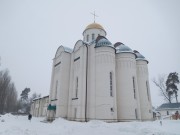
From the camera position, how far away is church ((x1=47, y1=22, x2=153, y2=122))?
19.2 m

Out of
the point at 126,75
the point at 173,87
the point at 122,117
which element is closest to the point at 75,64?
the point at 126,75

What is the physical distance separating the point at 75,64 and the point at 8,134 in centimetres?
1518

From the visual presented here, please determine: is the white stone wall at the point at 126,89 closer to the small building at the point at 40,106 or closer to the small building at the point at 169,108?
the small building at the point at 40,106

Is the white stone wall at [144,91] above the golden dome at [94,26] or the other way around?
the other way around

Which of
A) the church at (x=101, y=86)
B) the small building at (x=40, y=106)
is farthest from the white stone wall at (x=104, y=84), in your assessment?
the small building at (x=40, y=106)

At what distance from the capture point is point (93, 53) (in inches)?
848

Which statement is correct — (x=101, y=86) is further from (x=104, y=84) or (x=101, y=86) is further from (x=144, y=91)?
(x=144, y=91)

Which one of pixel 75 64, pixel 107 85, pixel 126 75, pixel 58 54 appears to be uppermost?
pixel 58 54

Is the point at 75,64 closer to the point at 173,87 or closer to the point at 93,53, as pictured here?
the point at 93,53

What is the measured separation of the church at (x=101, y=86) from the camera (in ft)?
62.8

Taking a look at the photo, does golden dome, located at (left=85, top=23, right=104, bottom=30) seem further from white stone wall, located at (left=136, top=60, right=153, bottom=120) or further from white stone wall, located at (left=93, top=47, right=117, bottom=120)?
white stone wall, located at (left=136, top=60, right=153, bottom=120)

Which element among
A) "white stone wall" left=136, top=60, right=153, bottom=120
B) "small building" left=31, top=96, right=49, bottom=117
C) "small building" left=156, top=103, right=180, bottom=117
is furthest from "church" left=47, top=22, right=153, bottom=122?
"small building" left=156, top=103, right=180, bottom=117

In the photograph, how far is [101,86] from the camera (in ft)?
63.4

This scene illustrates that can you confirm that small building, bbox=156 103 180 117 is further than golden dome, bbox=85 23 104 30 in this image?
Yes
